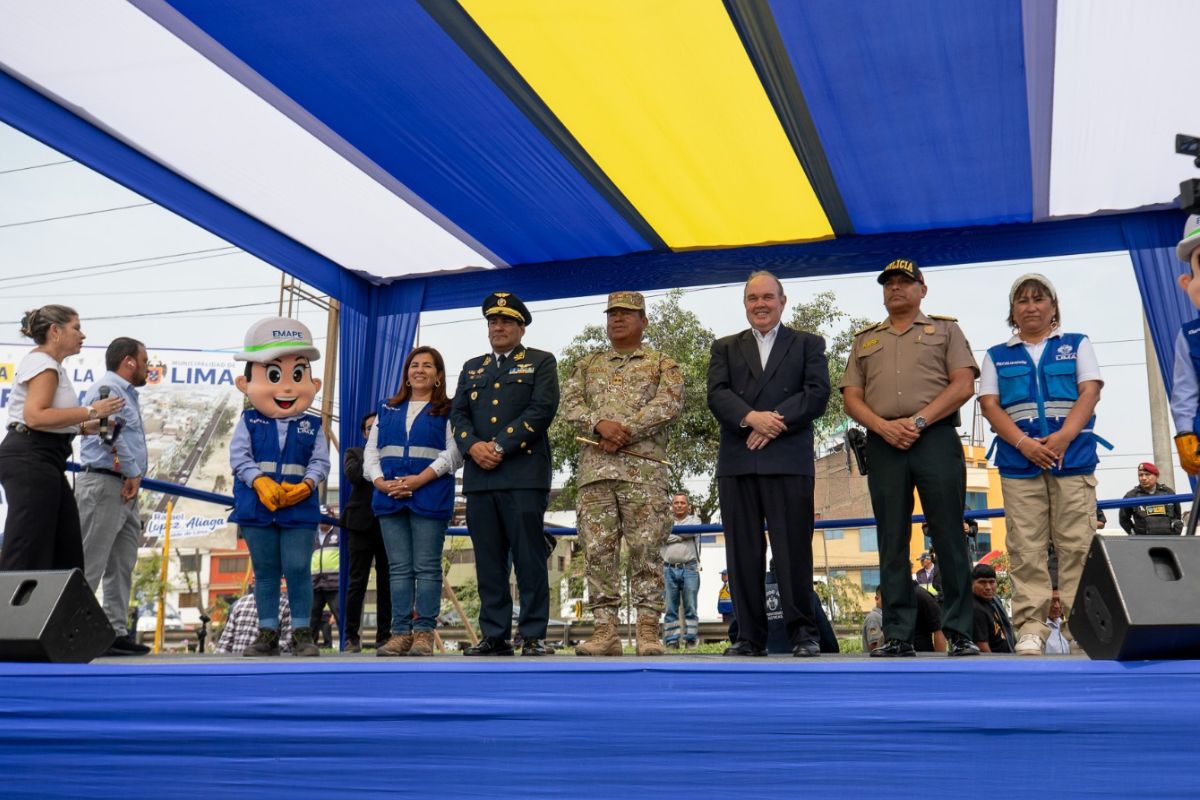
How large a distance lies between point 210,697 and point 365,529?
3.90m

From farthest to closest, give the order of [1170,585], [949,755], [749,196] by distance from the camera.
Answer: [749,196] < [1170,585] < [949,755]

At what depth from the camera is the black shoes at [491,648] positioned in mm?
4113

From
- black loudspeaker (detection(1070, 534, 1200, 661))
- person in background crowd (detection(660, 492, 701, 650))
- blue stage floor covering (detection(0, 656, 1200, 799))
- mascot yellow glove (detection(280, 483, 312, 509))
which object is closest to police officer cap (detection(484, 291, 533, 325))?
mascot yellow glove (detection(280, 483, 312, 509))

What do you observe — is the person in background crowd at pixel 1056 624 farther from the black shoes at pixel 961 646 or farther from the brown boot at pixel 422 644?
the brown boot at pixel 422 644

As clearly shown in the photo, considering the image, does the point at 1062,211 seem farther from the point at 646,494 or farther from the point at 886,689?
the point at 886,689

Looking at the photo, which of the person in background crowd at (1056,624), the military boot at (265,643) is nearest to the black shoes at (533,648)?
the military boot at (265,643)

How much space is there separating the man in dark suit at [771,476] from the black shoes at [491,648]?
947mm

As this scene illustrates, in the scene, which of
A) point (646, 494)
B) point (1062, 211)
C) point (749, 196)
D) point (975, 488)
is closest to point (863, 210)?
point (749, 196)

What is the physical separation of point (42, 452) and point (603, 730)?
302 cm

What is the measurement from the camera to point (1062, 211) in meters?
5.40

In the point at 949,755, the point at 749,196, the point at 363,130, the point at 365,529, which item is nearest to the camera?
the point at 949,755

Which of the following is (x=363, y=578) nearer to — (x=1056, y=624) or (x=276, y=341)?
(x=276, y=341)

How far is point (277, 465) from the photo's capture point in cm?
435

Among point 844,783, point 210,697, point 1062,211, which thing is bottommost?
point 844,783
